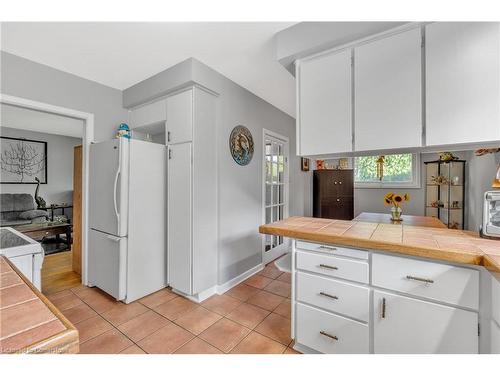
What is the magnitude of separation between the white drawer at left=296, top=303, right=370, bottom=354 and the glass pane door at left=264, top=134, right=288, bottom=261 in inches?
70.9

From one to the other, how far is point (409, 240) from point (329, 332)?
0.75 metres

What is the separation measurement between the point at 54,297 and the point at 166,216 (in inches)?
54.5

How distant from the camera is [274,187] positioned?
3562 mm

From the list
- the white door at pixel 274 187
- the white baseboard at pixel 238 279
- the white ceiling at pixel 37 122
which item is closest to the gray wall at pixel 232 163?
the white baseboard at pixel 238 279

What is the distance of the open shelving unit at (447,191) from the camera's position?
3.50 meters

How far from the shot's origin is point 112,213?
87.8 inches

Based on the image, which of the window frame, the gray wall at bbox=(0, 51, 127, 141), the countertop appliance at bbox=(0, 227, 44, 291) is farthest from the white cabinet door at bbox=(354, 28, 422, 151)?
the window frame

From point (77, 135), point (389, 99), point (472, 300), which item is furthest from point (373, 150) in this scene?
point (77, 135)

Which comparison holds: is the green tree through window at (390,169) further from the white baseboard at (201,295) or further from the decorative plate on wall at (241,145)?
the white baseboard at (201,295)

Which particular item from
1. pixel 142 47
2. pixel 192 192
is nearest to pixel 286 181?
pixel 192 192

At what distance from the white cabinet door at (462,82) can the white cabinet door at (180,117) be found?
6.29ft

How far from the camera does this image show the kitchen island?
1011 mm

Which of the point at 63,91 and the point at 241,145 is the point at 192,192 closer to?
the point at 241,145

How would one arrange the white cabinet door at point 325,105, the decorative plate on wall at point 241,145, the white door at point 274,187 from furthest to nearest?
the white door at point 274,187
the decorative plate on wall at point 241,145
the white cabinet door at point 325,105
